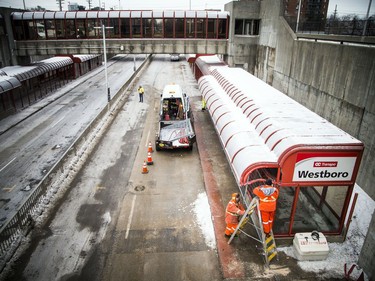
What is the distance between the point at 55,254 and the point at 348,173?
31.5 feet

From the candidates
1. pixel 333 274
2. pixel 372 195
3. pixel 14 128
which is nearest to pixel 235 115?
pixel 372 195

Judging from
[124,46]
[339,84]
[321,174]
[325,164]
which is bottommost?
[321,174]

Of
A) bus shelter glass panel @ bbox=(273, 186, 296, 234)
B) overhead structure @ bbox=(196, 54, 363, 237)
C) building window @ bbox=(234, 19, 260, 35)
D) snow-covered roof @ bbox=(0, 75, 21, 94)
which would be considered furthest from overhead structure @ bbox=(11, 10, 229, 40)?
bus shelter glass panel @ bbox=(273, 186, 296, 234)

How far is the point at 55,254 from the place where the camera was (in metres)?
9.25

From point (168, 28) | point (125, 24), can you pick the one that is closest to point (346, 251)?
point (168, 28)

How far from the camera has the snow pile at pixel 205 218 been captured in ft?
32.7

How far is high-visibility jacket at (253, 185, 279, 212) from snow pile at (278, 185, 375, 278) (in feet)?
6.02

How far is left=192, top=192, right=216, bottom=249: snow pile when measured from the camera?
9.96m

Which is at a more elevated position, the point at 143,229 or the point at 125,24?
the point at 125,24

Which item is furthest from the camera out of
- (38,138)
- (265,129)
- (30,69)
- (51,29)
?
(51,29)

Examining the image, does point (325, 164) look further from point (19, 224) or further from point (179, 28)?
point (179, 28)

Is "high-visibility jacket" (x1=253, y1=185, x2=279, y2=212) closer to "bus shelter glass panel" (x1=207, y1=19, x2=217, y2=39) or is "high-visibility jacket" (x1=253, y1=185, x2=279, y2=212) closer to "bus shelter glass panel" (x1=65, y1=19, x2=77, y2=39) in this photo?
"bus shelter glass panel" (x1=207, y1=19, x2=217, y2=39)

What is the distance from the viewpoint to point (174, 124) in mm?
18156

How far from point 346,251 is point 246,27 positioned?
2622cm
